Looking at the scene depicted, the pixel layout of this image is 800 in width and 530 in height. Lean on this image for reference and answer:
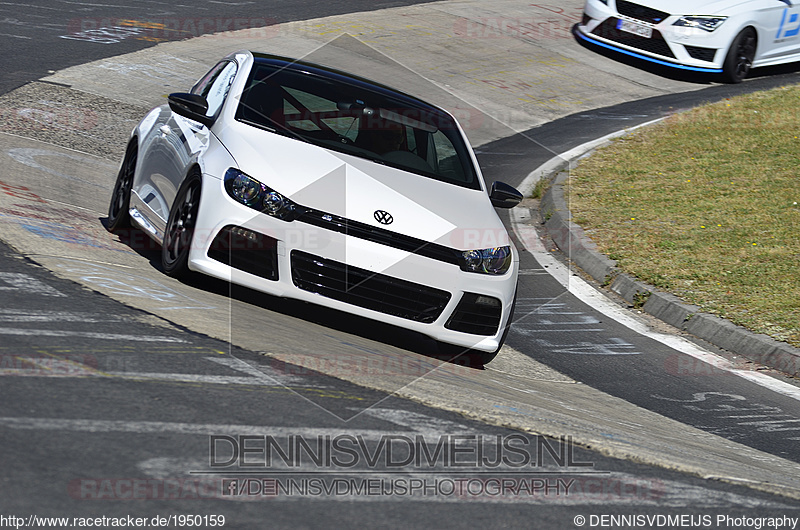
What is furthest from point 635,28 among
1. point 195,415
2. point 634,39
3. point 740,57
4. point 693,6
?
point 195,415

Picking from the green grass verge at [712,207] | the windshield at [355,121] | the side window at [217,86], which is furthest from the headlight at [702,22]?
the side window at [217,86]

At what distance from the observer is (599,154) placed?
13.2 metres

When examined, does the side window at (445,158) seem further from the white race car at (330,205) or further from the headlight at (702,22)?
the headlight at (702,22)

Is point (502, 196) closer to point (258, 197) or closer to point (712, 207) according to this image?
point (258, 197)

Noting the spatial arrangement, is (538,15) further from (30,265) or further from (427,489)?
(427,489)

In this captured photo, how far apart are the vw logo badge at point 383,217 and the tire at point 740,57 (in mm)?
13102

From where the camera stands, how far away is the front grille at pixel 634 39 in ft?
56.7

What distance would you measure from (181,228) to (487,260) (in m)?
1.86

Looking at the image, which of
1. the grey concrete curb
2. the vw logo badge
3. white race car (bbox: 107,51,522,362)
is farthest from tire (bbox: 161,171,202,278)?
the grey concrete curb

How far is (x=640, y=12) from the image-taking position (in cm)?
1720

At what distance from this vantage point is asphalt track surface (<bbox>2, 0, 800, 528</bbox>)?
3.46 meters

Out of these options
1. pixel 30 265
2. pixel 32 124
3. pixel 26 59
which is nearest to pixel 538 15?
pixel 26 59

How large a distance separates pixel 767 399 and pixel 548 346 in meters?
1.51

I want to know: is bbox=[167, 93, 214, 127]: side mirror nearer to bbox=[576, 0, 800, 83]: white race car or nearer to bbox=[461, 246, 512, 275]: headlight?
bbox=[461, 246, 512, 275]: headlight
